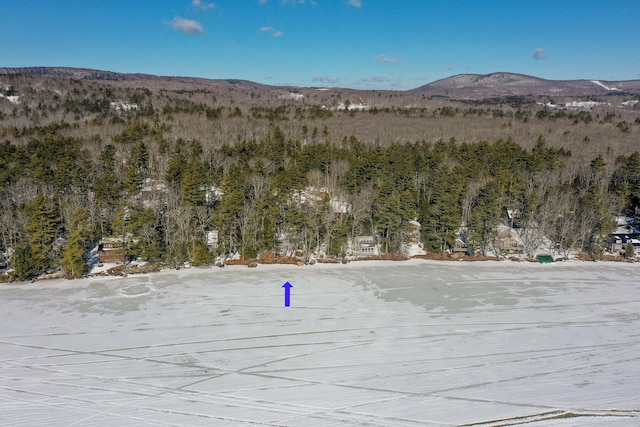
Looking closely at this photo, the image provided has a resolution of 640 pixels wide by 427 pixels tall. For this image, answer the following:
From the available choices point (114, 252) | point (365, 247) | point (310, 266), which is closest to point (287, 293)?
point (310, 266)

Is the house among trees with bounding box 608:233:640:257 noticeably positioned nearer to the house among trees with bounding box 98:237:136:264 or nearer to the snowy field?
the snowy field

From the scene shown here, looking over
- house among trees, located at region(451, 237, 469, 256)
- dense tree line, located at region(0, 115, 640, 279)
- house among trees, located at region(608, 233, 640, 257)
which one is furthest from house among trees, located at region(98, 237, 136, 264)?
house among trees, located at region(608, 233, 640, 257)

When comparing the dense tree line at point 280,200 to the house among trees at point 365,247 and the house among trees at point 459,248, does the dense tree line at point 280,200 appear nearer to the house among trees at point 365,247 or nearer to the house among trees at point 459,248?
the house among trees at point 365,247

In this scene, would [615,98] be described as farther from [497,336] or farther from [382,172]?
[497,336]

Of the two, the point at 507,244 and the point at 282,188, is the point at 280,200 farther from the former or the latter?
the point at 507,244

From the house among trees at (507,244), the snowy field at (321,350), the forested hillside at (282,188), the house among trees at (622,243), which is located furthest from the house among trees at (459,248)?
the house among trees at (622,243)
